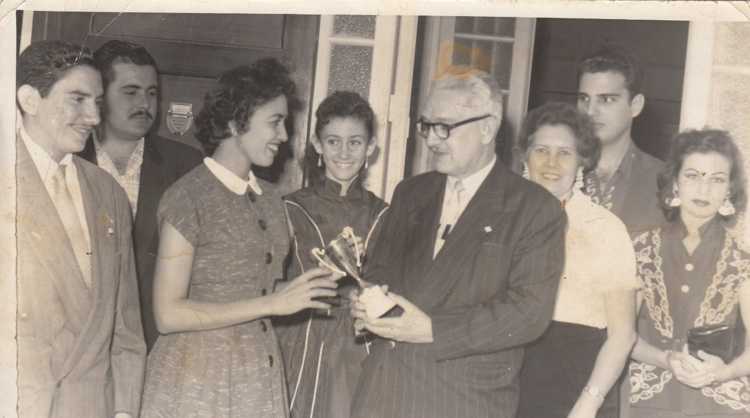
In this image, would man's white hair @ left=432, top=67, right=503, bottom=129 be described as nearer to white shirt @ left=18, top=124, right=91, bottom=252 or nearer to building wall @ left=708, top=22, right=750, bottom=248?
building wall @ left=708, top=22, right=750, bottom=248

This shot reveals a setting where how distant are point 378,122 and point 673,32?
637mm

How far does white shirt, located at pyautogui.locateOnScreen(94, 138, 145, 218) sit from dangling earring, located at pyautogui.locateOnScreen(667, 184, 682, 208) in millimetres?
1157

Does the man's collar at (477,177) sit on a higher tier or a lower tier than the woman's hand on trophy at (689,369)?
higher

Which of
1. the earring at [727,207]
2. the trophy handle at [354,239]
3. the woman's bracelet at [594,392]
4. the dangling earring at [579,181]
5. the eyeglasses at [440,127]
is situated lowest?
the woman's bracelet at [594,392]

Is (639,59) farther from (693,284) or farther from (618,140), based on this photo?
(693,284)

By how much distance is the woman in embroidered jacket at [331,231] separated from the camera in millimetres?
1864

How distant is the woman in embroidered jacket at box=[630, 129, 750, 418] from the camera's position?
1.76 metres

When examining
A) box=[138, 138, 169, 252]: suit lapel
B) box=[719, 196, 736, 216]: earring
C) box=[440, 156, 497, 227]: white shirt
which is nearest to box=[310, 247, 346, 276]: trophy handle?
box=[440, 156, 497, 227]: white shirt

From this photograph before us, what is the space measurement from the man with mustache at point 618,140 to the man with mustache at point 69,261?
3.43 feet

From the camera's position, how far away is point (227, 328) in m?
1.83

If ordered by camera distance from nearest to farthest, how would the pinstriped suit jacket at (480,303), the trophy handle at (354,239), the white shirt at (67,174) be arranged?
the pinstriped suit jacket at (480,303), the trophy handle at (354,239), the white shirt at (67,174)

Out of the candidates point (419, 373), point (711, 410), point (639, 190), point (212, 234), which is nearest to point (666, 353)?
point (711, 410)

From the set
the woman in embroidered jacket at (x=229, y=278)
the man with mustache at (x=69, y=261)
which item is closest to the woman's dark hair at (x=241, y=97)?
the woman in embroidered jacket at (x=229, y=278)

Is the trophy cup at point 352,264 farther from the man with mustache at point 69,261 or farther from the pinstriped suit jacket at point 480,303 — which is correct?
the man with mustache at point 69,261
